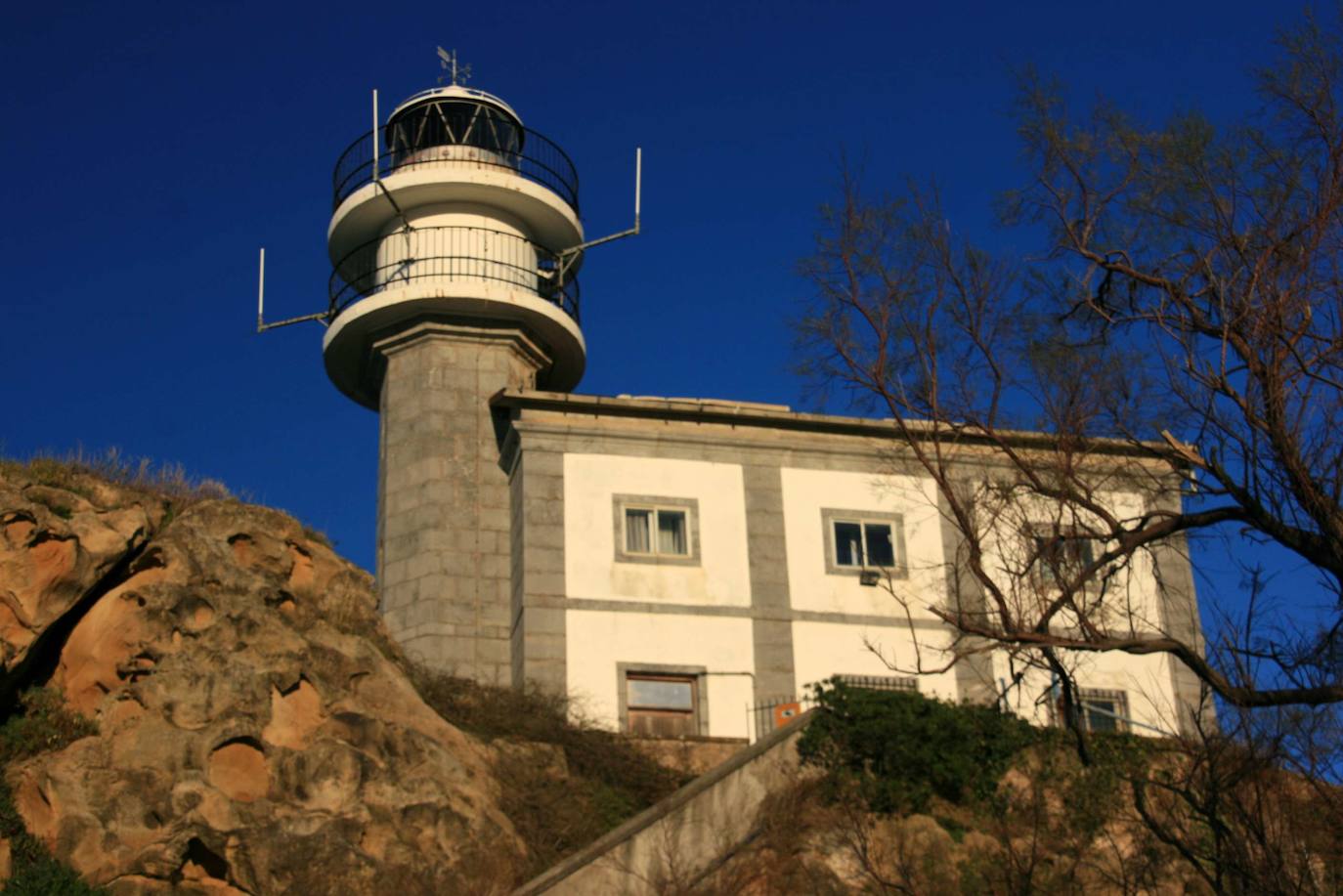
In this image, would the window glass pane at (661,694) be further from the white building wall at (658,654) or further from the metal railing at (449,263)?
the metal railing at (449,263)

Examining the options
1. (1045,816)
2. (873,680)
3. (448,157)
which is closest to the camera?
(1045,816)

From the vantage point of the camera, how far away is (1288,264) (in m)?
15.3

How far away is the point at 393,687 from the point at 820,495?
11.0 metres

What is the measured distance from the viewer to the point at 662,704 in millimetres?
29141

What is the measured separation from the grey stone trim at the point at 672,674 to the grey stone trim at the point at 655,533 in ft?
6.25

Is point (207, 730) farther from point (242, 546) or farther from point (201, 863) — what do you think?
point (242, 546)

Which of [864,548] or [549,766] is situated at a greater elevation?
[864,548]

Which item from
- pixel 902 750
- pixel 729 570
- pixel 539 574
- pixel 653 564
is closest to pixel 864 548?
pixel 729 570

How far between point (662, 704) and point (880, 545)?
17.2 feet

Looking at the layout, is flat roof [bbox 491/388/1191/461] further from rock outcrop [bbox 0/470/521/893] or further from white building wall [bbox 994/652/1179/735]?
rock outcrop [bbox 0/470/521/893]

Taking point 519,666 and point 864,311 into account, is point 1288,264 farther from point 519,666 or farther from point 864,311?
point 519,666

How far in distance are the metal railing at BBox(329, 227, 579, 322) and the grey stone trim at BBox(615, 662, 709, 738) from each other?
8.41 metres

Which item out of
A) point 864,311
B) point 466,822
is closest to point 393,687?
point 466,822

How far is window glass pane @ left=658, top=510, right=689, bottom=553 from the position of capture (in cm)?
3058
